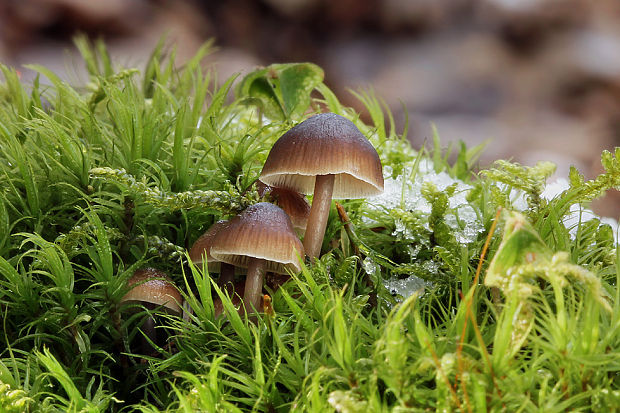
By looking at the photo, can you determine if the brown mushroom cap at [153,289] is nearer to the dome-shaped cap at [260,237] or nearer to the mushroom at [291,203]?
the dome-shaped cap at [260,237]

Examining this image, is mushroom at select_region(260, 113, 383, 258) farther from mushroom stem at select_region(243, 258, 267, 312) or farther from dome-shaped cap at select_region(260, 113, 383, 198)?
mushroom stem at select_region(243, 258, 267, 312)

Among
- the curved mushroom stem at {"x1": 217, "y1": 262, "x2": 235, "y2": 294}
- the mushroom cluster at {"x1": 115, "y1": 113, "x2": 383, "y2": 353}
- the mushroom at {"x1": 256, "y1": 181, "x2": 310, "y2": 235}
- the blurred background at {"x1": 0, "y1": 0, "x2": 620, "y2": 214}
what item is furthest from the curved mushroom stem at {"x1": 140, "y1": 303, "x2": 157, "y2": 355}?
the blurred background at {"x1": 0, "y1": 0, "x2": 620, "y2": 214}

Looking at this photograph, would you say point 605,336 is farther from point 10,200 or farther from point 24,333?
point 10,200

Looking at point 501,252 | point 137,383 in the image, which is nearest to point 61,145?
point 137,383

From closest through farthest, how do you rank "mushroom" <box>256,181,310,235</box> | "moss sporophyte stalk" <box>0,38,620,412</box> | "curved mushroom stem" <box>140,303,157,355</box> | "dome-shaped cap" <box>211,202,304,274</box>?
"moss sporophyte stalk" <box>0,38,620,412</box> → "dome-shaped cap" <box>211,202,304,274</box> → "curved mushroom stem" <box>140,303,157,355</box> → "mushroom" <box>256,181,310,235</box>

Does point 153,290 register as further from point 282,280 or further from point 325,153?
point 325,153

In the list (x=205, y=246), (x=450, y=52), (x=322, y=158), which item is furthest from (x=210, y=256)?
(x=450, y=52)
